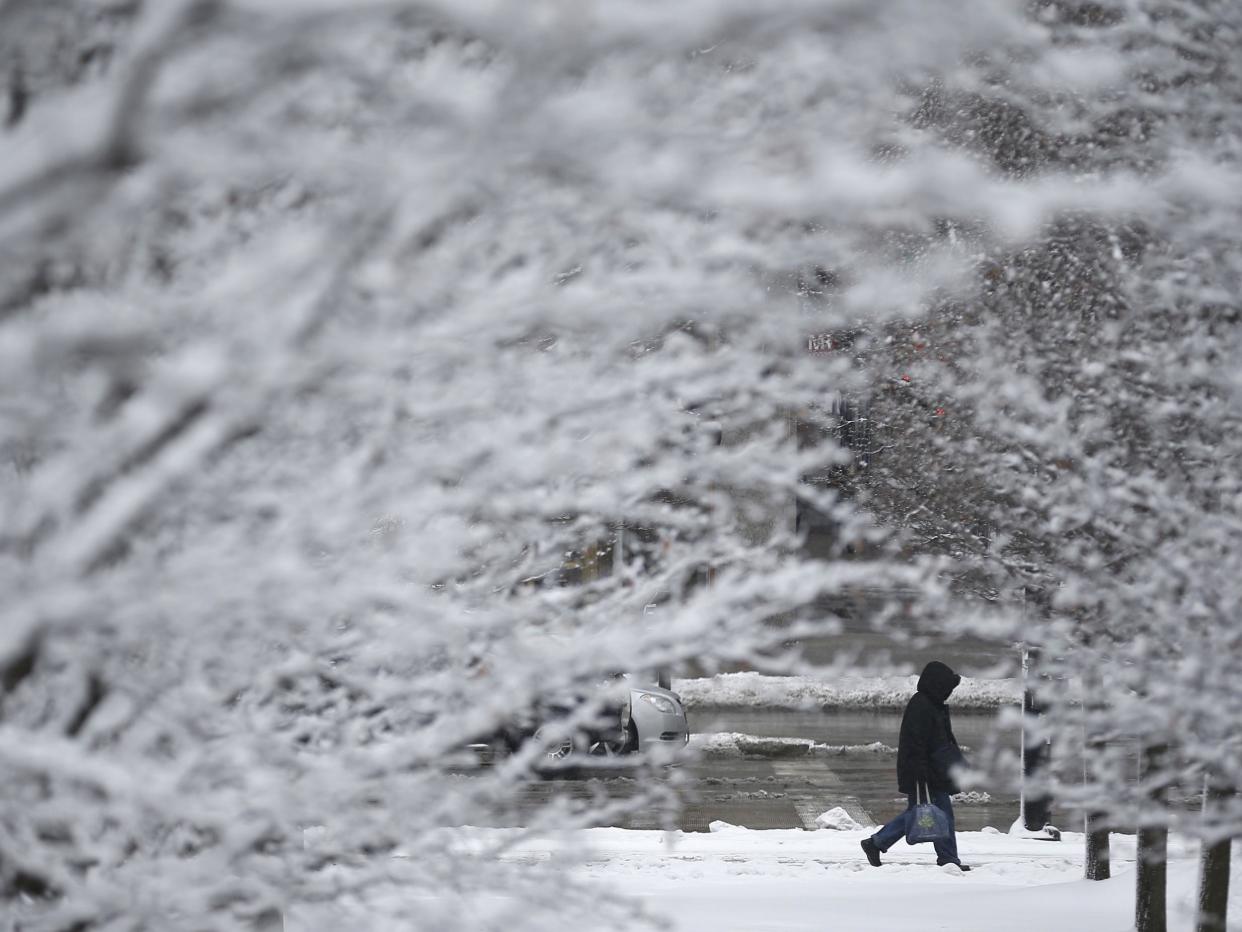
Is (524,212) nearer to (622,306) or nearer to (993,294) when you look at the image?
(622,306)

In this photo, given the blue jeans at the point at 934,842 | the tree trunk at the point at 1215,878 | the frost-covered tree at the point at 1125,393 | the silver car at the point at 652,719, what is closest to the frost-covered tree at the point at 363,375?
the frost-covered tree at the point at 1125,393

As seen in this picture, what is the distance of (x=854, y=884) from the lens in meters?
8.54

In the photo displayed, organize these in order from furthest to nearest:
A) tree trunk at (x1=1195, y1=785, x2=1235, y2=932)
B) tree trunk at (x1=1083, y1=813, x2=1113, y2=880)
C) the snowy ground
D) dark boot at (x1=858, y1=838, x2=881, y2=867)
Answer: dark boot at (x1=858, y1=838, x2=881, y2=867), tree trunk at (x1=1083, y1=813, x2=1113, y2=880), the snowy ground, tree trunk at (x1=1195, y1=785, x2=1235, y2=932)

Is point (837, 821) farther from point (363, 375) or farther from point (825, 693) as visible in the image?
point (363, 375)

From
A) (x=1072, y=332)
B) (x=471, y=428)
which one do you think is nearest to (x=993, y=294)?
(x=1072, y=332)

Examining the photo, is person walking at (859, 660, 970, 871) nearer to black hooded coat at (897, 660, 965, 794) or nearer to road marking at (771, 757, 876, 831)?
black hooded coat at (897, 660, 965, 794)

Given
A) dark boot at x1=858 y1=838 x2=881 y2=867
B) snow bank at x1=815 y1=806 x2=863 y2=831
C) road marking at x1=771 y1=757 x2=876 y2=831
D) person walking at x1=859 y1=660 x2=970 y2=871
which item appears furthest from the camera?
road marking at x1=771 y1=757 x2=876 y2=831

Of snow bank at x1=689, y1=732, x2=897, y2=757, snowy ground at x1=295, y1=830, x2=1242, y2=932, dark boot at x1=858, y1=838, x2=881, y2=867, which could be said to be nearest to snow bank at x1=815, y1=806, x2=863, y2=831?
snowy ground at x1=295, y1=830, x2=1242, y2=932

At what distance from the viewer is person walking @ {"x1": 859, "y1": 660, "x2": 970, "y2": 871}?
366 inches

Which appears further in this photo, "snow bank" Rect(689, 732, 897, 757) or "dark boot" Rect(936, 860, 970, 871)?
"snow bank" Rect(689, 732, 897, 757)

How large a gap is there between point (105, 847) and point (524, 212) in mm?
1544

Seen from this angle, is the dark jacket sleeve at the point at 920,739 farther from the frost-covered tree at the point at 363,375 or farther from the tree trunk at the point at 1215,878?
the frost-covered tree at the point at 363,375

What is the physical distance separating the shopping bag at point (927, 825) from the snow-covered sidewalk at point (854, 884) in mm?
282

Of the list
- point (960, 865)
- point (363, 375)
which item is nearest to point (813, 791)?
point (960, 865)
